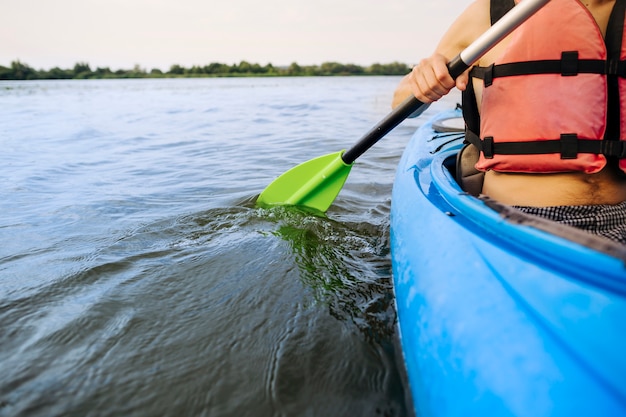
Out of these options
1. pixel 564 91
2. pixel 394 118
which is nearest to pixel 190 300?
pixel 394 118

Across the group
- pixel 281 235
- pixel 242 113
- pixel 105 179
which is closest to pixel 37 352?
pixel 281 235

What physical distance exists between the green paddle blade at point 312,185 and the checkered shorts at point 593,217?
1.87 metres

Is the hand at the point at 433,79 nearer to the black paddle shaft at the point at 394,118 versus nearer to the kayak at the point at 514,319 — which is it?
the black paddle shaft at the point at 394,118

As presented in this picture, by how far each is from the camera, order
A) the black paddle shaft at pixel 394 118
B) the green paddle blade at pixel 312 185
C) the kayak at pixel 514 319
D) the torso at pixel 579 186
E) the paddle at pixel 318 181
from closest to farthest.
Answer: the kayak at pixel 514 319, the torso at pixel 579 186, the black paddle shaft at pixel 394 118, the paddle at pixel 318 181, the green paddle blade at pixel 312 185

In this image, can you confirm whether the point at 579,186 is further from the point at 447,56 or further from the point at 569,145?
the point at 447,56

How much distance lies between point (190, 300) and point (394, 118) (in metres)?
1.43

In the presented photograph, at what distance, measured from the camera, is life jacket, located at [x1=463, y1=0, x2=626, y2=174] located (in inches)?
52.6

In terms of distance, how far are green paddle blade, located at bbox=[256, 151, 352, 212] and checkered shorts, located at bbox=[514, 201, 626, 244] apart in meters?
1.87

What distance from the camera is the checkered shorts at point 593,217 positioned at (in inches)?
49.6

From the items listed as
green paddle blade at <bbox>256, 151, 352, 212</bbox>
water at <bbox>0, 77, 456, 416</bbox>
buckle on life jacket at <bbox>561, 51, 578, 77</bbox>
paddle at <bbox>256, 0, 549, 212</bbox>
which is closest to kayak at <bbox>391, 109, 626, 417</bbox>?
water at <bbox>0, 77, 456, 416</bbox>

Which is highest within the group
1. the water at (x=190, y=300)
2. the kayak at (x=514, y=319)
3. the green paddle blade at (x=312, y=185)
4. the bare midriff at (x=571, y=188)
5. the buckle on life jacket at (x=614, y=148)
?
the buckle on life jacket at (x=614, y=148)

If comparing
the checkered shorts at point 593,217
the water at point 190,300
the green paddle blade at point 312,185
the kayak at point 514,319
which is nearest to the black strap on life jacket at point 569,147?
the checkered shorts at point 593,217

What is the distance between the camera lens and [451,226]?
1345 mm

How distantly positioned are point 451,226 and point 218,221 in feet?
6.94
